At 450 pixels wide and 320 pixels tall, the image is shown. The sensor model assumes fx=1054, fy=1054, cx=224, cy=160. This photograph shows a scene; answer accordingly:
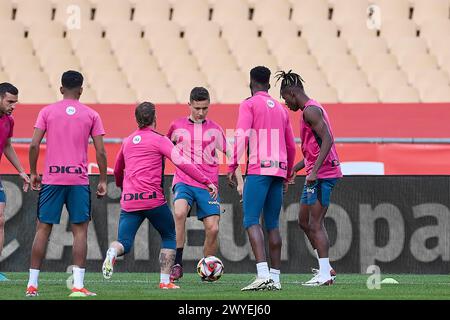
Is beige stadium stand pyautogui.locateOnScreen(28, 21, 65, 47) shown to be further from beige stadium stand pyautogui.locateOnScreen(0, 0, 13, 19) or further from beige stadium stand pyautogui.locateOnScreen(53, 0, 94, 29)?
beige stadium stand pyautogui.locateOnScreen(0, 0, 13, 19)

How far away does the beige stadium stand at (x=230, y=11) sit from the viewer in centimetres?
1919

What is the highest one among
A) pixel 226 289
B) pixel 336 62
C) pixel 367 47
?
pixel 367 47

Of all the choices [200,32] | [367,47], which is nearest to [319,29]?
[367,47]

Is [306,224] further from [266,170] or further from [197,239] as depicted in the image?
[197,239]

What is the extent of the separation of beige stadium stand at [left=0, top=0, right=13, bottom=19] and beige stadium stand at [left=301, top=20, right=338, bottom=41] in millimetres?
5354

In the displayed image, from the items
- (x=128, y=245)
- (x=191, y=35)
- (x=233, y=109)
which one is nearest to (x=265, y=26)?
(x=191, y=35)

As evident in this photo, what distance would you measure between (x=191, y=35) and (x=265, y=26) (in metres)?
1.36

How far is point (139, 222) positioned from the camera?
399 inches

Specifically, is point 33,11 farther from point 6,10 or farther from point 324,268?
point 324,268

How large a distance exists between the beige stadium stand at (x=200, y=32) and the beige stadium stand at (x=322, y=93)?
2.23 metres

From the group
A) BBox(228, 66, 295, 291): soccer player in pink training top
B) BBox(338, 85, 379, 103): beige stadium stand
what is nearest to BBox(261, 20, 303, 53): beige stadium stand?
BBox(338, 85, 379, 103): beige stadium stand

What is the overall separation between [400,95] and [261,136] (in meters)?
7.59

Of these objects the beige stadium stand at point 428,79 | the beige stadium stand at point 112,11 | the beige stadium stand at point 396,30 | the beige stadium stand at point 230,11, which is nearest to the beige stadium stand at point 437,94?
the beige stadium stand at point 428,79

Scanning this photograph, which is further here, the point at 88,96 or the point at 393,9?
the point at 393,9
